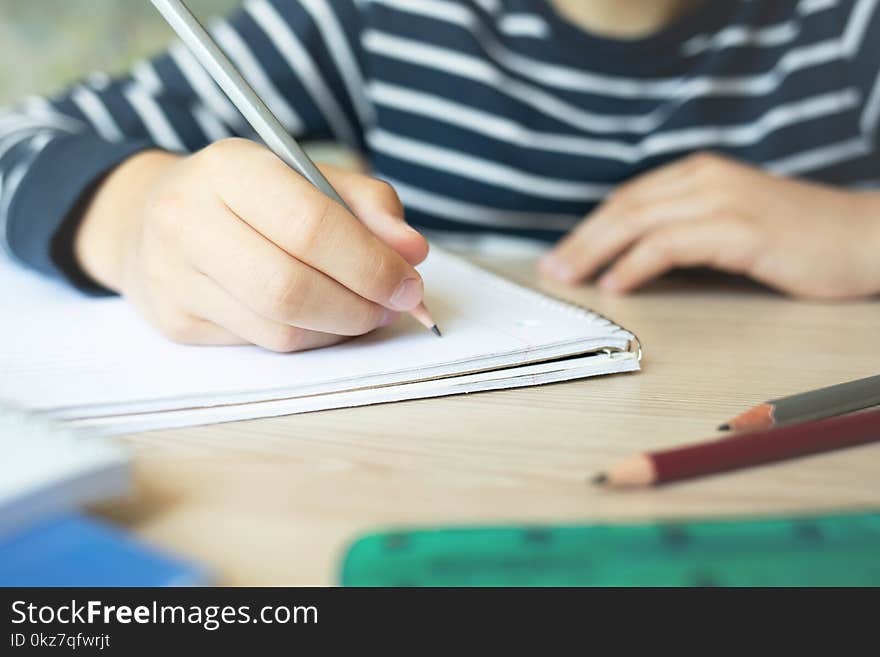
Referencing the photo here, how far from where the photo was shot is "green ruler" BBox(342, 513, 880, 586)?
0.19m

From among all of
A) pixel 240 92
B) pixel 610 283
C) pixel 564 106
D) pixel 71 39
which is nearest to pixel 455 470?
pixel 240 92

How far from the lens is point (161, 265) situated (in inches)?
14.6

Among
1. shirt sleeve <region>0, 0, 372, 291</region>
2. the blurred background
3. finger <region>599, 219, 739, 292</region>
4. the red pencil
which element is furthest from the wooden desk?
the blurred background

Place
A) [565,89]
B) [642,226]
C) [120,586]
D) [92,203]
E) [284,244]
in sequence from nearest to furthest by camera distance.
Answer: [120,586], [284,244], [92,203], [642,226], [565,89]

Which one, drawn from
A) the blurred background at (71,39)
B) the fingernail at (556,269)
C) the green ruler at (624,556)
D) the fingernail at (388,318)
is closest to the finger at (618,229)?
the fingernail at (556,269)

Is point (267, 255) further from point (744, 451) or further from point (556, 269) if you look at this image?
point (556, 269)

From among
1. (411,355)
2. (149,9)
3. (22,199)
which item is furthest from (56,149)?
(149,9)

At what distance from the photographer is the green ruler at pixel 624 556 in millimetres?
193

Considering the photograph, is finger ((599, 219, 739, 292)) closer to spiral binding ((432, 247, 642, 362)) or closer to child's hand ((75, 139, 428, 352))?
spiral binding ((432, 247, 642, 362))

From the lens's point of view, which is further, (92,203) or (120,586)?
(92,203)

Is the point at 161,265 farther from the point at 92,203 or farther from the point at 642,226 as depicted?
the point at 642,226

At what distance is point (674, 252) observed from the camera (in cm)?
55

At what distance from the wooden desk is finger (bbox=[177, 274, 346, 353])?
0.16 feet

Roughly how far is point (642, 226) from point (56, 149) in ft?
1.22
